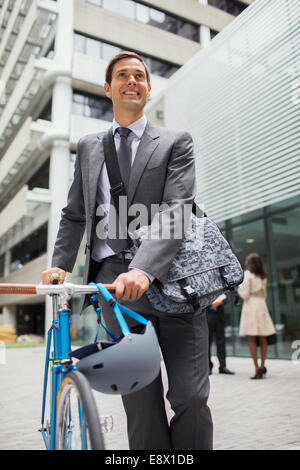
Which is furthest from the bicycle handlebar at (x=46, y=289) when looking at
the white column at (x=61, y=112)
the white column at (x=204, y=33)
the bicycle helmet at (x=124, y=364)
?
the white column at (x=204, y=33)

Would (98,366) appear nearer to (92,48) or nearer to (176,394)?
(176,394)

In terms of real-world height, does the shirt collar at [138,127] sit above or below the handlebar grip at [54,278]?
above

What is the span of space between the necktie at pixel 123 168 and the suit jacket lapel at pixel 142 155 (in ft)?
0.19

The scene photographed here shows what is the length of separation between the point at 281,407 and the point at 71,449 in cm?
380

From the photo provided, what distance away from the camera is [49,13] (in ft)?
74.3

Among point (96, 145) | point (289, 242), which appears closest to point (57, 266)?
point (96, 145)

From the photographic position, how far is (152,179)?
1962 mm

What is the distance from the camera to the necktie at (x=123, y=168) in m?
1.93

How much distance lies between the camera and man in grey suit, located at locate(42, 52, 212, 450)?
1766mm

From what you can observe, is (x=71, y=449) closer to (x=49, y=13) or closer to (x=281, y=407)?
(x=281, y=407)

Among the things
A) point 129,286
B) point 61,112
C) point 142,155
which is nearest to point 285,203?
point 142,155

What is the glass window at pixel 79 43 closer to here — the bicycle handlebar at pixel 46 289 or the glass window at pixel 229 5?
the glass window at pixel 229 5

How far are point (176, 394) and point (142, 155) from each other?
1.06 metres

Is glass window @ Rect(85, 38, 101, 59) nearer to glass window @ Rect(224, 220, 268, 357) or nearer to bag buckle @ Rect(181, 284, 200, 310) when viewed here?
glass window @ Rect(224, 220, 268, 357)
